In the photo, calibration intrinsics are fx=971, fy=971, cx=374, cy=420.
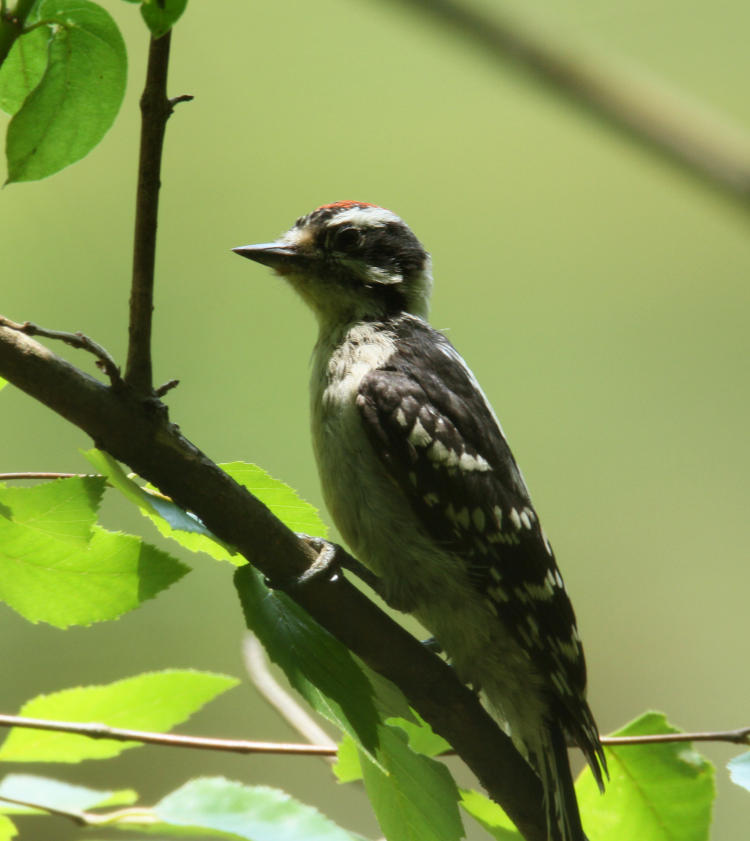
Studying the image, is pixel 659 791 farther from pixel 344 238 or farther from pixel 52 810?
pixel 344 238

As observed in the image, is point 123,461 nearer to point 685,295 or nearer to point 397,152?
point 397,152

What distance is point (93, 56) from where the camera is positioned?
1.25 metres

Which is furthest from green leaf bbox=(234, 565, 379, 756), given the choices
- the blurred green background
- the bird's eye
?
the blurred green background

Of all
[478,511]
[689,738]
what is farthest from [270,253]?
[689,738]

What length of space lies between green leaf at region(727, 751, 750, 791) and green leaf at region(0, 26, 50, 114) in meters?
1.40

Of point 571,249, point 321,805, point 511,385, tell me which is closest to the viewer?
point 321,805

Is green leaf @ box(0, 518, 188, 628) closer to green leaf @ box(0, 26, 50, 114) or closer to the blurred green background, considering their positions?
green leaf @ box(0, 26, 50, 114)

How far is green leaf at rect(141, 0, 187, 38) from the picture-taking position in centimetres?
104

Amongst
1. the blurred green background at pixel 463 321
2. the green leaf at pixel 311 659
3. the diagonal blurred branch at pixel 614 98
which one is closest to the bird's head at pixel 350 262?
the diagonal blurred branch at pixel 614 98

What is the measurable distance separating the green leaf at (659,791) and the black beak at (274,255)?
1645mm

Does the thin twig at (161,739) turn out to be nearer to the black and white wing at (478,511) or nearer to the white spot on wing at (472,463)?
the black and white wing at (478,511)

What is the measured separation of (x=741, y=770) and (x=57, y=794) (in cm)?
109

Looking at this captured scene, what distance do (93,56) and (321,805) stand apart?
5126mm

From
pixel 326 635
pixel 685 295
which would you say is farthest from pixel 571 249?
pixel 326 635
